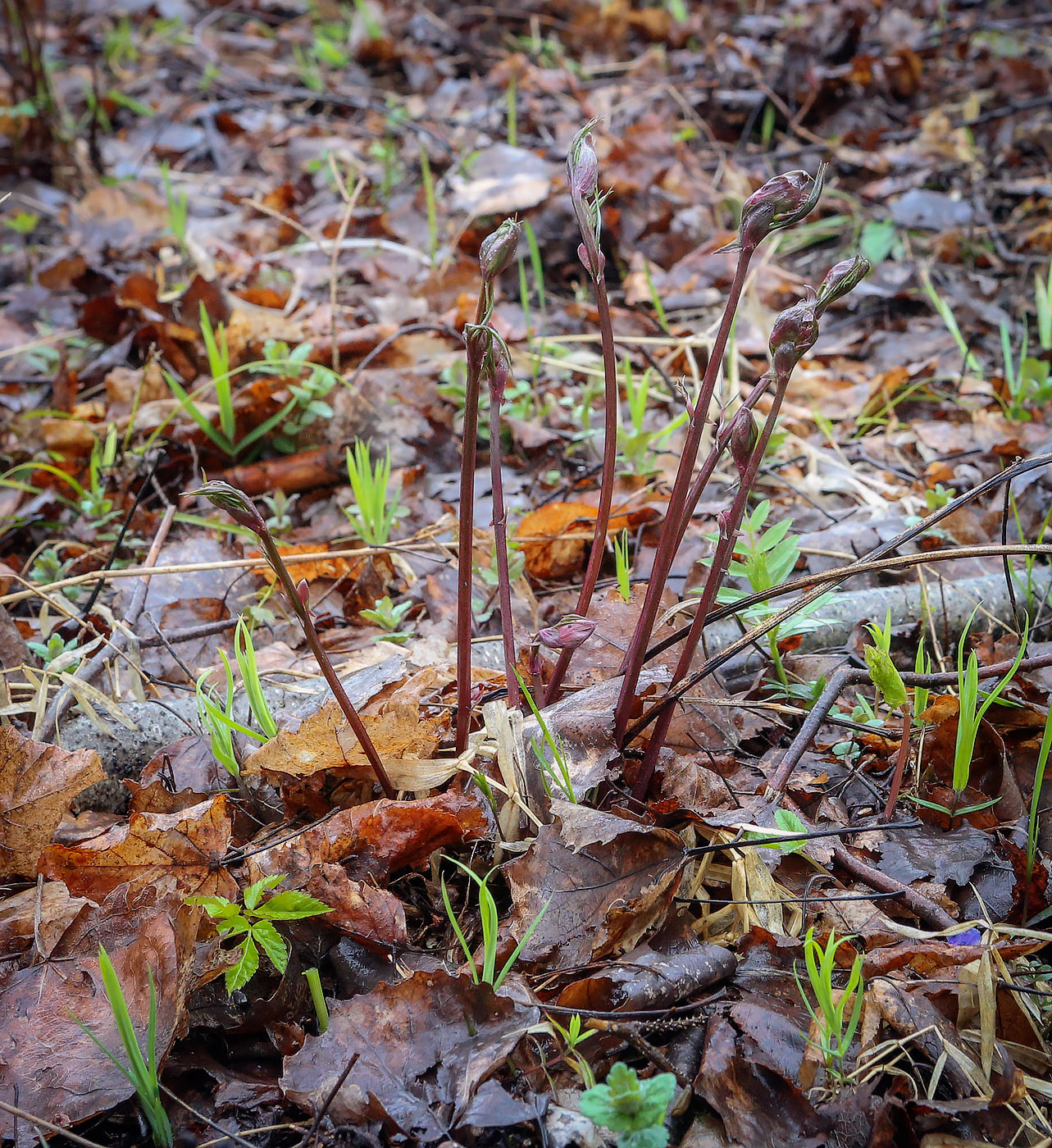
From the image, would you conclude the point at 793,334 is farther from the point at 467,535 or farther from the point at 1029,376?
the point at 1029,376

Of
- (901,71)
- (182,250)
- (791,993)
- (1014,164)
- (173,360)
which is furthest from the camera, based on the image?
(901,71)

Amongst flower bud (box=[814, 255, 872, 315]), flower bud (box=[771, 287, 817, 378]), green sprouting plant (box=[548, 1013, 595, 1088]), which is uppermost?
flower bud (box=[814, 255, 872, 315])

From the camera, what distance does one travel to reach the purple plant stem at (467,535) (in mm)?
1188

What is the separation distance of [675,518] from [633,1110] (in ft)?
2.56

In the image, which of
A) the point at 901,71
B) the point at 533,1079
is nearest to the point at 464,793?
the point at 533,1079

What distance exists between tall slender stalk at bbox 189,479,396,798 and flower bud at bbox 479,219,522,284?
46cm

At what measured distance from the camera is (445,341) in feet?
10.00

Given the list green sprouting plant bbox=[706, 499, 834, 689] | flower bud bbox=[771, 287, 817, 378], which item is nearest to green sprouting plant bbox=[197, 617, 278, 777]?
green sprouting plant bbox=[706, 499, 834, 689]

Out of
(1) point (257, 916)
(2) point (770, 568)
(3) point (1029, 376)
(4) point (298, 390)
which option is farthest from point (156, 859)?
(3) point (1029, 376)

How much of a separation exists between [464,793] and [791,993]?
58cm

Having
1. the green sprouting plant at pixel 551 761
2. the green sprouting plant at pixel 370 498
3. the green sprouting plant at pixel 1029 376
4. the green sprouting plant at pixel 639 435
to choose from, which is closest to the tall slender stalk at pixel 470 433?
the green sprouting plant at pixel 551 761

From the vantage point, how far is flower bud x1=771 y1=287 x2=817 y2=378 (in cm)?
115

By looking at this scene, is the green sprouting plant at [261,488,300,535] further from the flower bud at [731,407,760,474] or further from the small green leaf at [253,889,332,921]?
the flower bud at [731,407,760,474]

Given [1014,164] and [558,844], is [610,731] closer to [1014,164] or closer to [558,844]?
[558,844]
